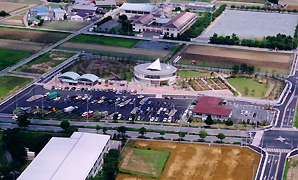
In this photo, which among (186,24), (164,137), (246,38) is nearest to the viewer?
(164,137)

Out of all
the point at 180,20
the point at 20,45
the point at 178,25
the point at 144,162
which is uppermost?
the point at 180,20

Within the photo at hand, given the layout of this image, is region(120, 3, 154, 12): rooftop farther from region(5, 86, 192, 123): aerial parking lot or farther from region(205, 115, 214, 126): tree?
region(205, 115, 214, 126): tree

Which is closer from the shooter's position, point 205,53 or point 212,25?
point 205,53

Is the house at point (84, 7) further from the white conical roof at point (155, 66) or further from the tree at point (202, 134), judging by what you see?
the tree at point (202, 134)

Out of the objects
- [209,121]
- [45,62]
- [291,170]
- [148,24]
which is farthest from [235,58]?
[291,170]

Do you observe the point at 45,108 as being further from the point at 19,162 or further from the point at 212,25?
the point at 212,25

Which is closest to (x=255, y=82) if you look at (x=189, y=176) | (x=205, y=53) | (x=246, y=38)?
(x=205, y=53)

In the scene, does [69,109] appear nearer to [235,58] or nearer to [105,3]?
[235,58]

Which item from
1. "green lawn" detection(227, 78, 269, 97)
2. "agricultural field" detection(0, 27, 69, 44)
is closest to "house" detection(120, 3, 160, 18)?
"agricultural field" detection(0, 27, 69, 44)
